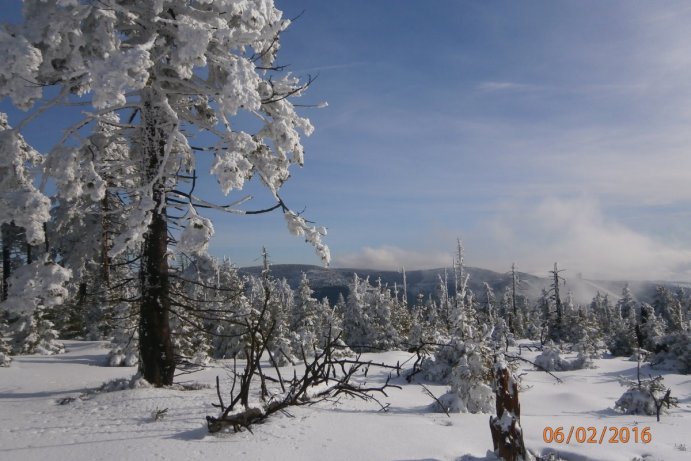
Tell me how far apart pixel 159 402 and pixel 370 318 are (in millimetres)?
37973

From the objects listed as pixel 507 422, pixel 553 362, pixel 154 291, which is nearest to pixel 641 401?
pixel 507 422

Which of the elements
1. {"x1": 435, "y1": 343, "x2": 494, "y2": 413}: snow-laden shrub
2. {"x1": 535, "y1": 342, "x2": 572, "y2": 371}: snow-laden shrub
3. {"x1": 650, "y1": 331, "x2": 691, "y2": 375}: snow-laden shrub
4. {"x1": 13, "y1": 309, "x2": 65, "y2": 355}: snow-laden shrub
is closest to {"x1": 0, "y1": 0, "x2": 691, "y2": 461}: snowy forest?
{"x1": 435, "y1": 343, "x2": 494, "y2": 413}: snow-laden shrub

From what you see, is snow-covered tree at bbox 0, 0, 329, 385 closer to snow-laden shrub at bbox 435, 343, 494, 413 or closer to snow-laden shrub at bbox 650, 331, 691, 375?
snow-laden shrub at bbox 435, 343, 494, 413

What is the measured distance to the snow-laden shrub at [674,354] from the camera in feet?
70.0

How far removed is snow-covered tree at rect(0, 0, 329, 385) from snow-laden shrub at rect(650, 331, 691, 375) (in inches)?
910

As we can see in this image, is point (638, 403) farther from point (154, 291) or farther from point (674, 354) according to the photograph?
point (674, 354)

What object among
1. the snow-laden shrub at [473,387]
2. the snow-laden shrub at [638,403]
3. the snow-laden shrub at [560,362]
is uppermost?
the snow-laden shrub at [473,387]

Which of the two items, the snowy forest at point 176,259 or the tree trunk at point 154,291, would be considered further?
the tree trunk at point 154,291

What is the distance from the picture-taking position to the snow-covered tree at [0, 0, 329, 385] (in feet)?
16.3

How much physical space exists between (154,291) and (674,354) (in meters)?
25.8

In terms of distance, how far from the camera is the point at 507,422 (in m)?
3.70

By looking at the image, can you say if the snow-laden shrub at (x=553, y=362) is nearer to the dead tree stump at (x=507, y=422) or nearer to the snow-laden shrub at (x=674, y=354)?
the snow-laden shrub at (x=674, y=354)

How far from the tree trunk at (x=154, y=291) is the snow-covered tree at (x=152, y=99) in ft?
0.05

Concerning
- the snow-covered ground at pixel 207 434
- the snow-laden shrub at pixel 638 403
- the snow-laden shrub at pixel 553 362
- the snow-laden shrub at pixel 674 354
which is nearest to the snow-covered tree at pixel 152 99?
the snow-covered ground at pixel 207 434
